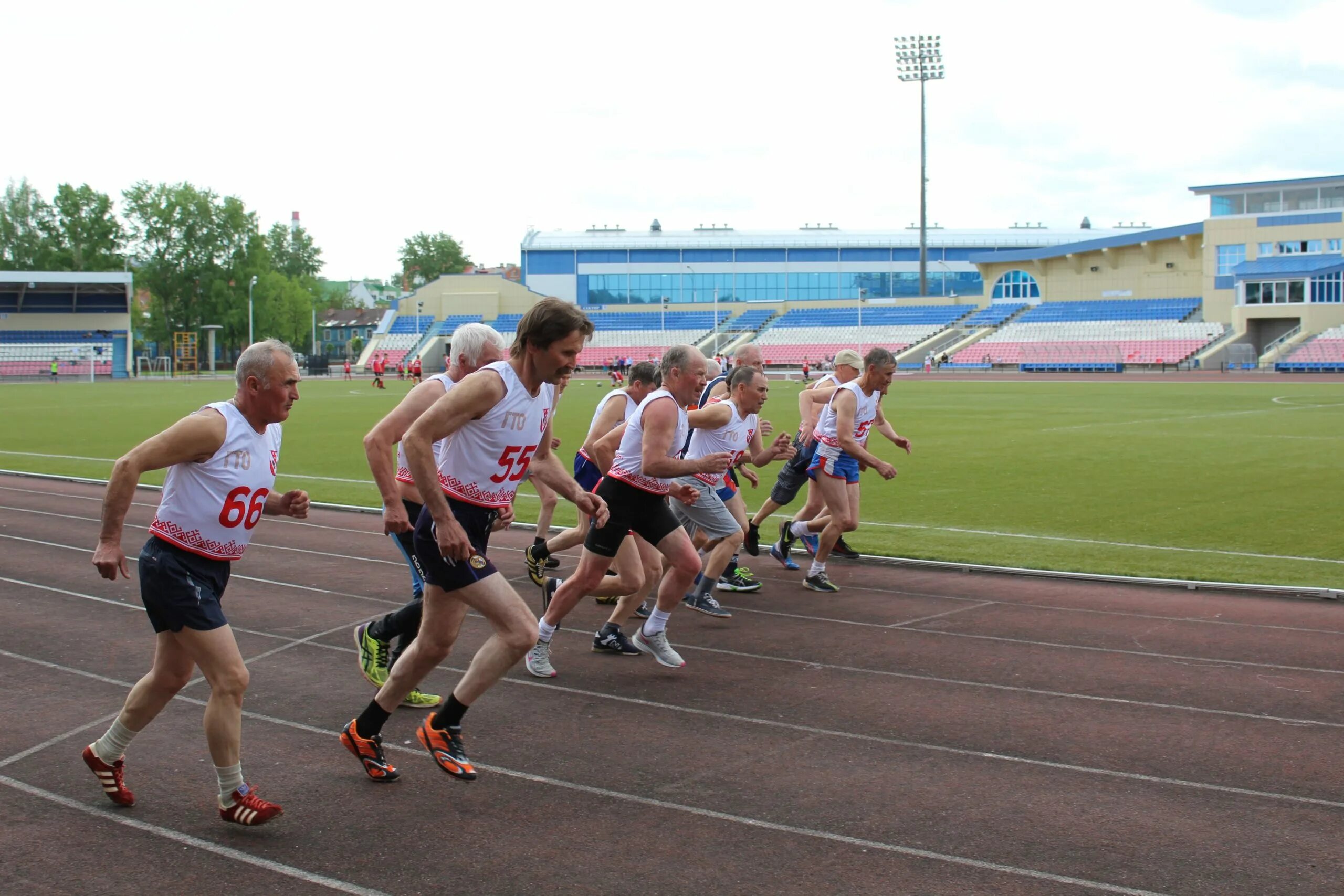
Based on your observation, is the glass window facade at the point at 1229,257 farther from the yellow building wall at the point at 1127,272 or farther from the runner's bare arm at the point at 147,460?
the runner's bare arm at the point at 147,460

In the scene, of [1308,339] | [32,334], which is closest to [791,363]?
[1308,339]

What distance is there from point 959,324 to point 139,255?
74289mm

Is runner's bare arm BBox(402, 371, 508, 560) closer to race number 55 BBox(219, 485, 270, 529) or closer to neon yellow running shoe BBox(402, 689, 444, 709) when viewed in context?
race number 55 BBox(219, 485, 270, 529)

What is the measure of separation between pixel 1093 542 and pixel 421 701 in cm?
833

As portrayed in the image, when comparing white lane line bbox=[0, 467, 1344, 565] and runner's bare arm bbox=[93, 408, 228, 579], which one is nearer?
runner's bare arm bbox=[93, 408, 228, 579]

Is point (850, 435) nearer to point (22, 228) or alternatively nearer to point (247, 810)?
point (247, 810)

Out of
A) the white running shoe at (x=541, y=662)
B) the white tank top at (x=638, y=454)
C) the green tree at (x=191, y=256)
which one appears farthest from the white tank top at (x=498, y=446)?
the green tree at (x=191, y=256)

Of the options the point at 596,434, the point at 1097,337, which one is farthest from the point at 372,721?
the point at 1097,337

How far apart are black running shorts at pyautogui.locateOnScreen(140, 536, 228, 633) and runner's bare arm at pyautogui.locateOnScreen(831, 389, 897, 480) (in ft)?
19.8

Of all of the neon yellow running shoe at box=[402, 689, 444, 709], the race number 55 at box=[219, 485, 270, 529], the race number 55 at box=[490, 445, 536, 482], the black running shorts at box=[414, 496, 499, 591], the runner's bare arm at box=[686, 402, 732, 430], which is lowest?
the neon yellow running shoe at box=[402, 689, 444, 709]

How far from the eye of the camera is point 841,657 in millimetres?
7750

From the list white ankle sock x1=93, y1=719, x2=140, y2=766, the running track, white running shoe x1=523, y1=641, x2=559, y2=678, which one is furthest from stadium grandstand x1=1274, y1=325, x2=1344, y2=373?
white ankle sock x1=93, y1=719, x2=140, y2=766

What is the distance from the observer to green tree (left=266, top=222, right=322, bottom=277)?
14362 centimetres

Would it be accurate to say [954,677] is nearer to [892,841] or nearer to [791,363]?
[892,841]
